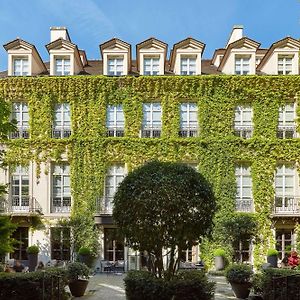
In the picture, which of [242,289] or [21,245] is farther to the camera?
[21,245]

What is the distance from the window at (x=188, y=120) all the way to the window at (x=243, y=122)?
2.29m

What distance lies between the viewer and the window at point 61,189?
28.5 metres

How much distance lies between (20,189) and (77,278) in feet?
40.3

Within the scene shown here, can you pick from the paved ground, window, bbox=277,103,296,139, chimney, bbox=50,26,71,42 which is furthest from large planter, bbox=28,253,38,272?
window, bbox=277,103,296,139

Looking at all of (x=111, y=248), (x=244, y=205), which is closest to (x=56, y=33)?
(x=111, y=248)

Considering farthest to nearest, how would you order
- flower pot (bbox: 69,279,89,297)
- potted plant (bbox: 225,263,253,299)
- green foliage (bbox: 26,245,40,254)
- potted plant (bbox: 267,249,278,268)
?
green foliage (bbox: 26,245,40,254) → potted plant (bbox: 267,249,278,268) → flower pot (bbox: 69,279,89,297) → potted plant (bbox: 225,263,253,299)

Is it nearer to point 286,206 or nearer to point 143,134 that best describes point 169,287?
point 143,134

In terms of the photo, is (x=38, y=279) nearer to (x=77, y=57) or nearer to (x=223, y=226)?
(x=223, y=226)

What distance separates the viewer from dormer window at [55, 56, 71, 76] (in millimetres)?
29625

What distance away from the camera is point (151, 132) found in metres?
29.0

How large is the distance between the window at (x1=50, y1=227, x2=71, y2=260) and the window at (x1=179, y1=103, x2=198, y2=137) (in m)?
8.49

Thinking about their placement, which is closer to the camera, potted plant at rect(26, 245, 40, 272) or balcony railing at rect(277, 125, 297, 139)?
potted plant at rect(26, 245, 40, 272)

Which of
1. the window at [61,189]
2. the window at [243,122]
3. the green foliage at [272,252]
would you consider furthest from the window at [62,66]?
the green foliage at [272,252]

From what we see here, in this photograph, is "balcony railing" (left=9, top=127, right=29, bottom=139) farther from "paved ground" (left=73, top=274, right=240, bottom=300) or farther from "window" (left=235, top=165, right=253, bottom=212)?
"window" (left=235, top=165, right=253, bottom=212)
